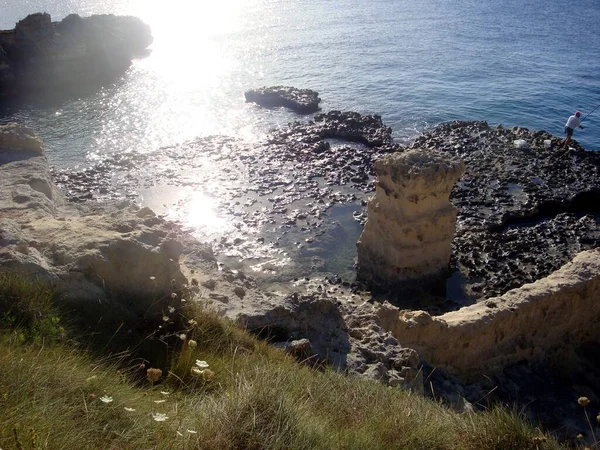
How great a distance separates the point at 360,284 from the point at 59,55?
95.8ft

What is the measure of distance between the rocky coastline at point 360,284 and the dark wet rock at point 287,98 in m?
7.41

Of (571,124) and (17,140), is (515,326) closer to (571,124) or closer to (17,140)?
(17,140)

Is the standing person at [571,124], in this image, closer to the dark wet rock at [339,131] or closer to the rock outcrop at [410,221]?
the dark wet rock at [339,131]

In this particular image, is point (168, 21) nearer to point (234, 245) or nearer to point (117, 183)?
point (117, 183)

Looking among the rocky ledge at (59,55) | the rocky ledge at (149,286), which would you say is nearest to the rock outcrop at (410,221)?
the rocky ledge at (149,286)

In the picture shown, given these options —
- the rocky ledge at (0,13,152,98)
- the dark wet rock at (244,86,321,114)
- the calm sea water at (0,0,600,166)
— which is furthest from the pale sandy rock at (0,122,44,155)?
the rocky ledge at (0,13,152,98)

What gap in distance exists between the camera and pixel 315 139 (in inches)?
981

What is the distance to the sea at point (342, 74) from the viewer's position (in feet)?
89.4

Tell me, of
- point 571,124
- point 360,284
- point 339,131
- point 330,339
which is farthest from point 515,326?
point 339,131

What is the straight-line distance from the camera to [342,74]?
1467 inches

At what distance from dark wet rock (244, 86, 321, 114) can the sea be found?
0.79 meters

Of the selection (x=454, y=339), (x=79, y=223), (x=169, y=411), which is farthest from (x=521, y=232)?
(x=169, y=411)

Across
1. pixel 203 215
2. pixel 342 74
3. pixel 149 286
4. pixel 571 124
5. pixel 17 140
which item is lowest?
pixel 203 215

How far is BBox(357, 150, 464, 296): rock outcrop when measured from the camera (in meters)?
13.2
